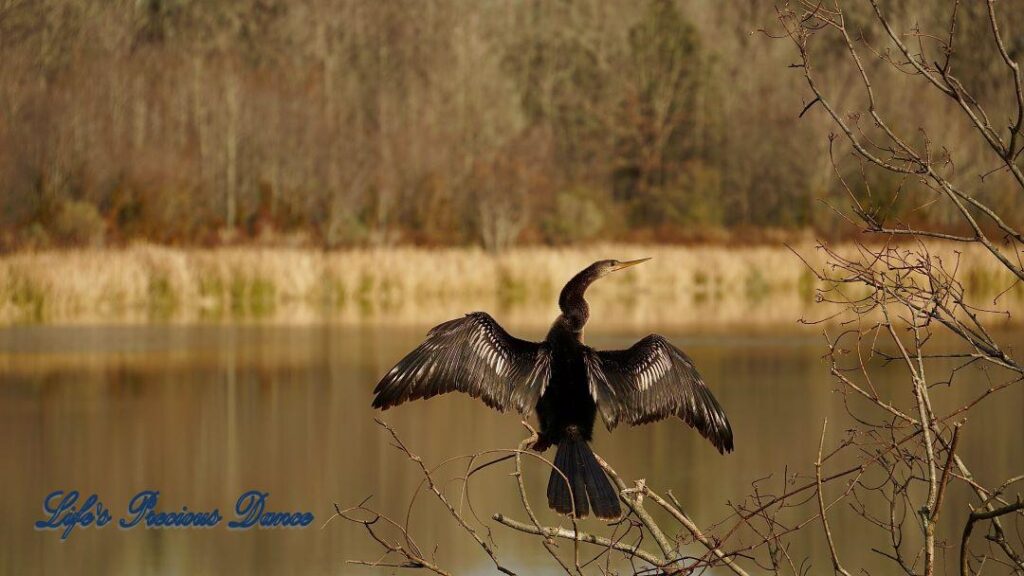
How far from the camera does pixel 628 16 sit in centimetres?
4997

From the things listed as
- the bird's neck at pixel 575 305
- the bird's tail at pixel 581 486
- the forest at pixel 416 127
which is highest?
the forest at pixel 416 127

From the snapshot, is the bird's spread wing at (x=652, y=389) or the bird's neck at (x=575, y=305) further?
the bird's neck at (x=575, y=305)

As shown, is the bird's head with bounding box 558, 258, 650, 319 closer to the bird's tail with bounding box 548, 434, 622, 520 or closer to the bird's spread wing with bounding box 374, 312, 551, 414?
the bird's spread wing with bounding box 374, 312, 551, 414

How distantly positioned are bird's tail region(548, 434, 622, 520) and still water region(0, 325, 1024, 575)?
8.05 feet

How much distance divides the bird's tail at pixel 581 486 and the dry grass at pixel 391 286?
40.8 feet

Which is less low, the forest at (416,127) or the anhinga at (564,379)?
the forest at (416,127)

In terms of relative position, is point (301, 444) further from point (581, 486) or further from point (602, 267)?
point (581, 486)

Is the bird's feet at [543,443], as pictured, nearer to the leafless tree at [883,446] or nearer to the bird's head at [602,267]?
the leafless tree at [883,446]

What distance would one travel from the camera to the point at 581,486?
12.2 ft

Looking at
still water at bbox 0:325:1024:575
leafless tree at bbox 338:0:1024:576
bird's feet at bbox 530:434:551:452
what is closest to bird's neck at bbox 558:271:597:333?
bird's feet at bbox 530:434:551:452

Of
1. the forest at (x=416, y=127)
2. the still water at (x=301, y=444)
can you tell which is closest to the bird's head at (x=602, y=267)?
the still water at (x=301, y=444)

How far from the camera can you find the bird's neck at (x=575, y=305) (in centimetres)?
411

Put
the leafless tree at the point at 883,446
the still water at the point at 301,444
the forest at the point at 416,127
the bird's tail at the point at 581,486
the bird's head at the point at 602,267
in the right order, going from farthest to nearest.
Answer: the forest at the point at 416,127, the still water at the point at 301,444, the bird's head at the point at 602,267, the bird's tail at the point at 581,486, the leafless tree at the point at 883,446

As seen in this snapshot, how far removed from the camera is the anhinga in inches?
155
